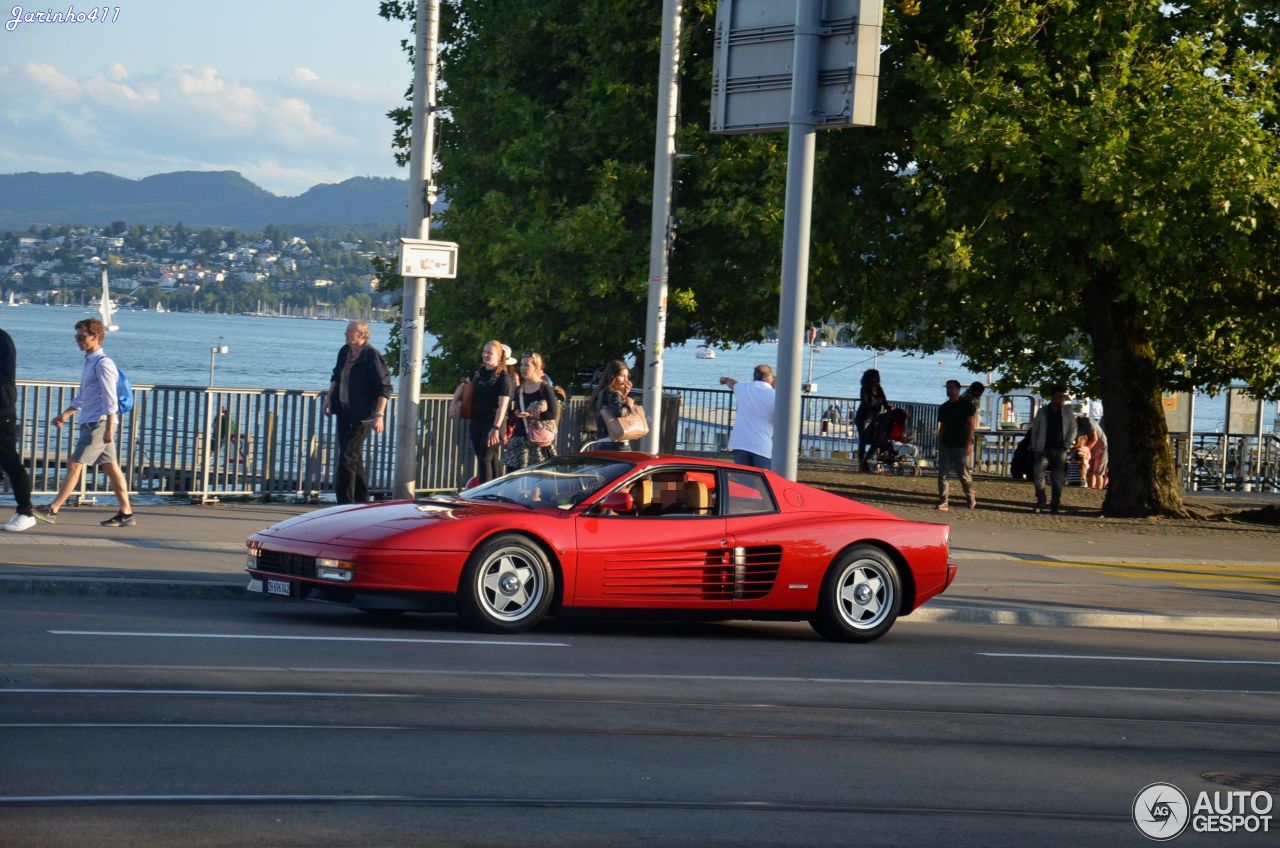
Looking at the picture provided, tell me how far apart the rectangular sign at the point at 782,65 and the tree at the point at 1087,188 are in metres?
5.24

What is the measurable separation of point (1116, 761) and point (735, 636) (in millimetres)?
4465

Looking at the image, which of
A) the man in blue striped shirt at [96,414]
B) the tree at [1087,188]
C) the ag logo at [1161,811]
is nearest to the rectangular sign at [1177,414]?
the tree at [1087,188]

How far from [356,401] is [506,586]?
6.39 meters

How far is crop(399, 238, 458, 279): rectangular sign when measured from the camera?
15.8 m

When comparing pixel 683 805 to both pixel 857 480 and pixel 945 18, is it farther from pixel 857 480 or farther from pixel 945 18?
pixel 857 480

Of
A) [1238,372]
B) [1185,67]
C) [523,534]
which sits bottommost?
[523,534]

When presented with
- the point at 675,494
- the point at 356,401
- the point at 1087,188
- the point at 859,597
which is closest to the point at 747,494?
the point at 675,494

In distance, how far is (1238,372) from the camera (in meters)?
27.5

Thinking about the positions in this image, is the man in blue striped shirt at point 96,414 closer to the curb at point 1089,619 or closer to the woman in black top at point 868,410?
the curb at point 1089,619

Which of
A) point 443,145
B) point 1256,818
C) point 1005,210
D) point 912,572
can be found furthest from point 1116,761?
point 443,145

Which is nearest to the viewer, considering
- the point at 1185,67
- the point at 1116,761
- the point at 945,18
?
the point at 1116,761

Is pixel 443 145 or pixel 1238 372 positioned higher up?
pixel 443 145

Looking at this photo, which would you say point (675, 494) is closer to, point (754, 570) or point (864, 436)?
point (754, 570)

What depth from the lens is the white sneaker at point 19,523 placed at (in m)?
14.6
